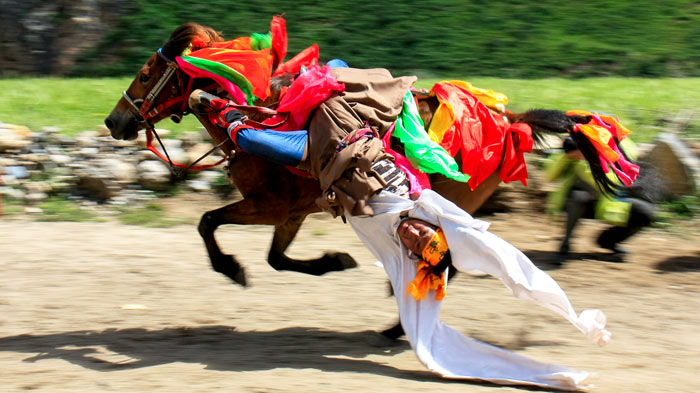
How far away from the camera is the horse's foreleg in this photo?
5.23 meters

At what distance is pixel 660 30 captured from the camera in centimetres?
1110

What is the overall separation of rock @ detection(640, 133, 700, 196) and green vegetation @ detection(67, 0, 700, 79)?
3205 millimetres

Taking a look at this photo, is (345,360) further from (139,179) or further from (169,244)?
(139,179)

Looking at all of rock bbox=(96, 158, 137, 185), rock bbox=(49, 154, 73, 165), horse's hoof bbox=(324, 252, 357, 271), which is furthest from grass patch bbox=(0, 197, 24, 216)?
horse's hoof bbox=(324, 252, 357, 271)

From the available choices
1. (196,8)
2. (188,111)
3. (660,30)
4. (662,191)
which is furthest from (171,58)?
(660,30)

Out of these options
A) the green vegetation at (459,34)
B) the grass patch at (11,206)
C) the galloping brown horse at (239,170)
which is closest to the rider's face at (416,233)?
the galloping brown horse at (239,170)

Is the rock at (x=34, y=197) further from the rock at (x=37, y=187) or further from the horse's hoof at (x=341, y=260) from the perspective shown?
the horse's hoof at (x=341, y=260)

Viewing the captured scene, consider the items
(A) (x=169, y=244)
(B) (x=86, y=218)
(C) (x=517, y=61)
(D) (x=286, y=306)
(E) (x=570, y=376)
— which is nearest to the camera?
(E) (x=570, y=376)

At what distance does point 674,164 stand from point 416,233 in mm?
4061

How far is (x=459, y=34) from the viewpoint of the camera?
11070mm

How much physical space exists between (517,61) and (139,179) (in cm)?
524

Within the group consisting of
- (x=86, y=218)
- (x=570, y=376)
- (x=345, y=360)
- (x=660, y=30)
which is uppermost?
(x=660, y=30)

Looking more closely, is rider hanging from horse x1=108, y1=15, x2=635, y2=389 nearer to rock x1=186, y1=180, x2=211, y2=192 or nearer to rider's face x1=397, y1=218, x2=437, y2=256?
rider's face x1=397, y1=218, x2=437, y2=256

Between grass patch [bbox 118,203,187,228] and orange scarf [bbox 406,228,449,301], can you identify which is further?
grass patch [bbox 118,203,187,228]
